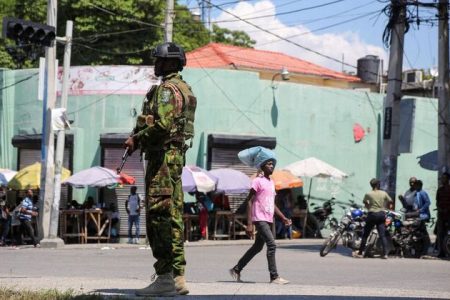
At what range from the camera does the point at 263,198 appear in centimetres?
1242

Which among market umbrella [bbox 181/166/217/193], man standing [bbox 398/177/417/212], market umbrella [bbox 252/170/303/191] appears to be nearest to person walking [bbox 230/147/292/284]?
man standing [bbox 398/177/417/212]

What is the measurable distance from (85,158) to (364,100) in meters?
10.9

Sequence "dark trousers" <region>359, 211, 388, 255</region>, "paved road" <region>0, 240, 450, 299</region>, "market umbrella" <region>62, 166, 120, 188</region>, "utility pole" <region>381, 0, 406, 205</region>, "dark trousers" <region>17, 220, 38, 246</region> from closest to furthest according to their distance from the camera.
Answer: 1. "paved road" <region>0, 240, 450, 299</region>
2. "dark trousers" <region>359, 211, 388, 255</region>
3. "utility pole" <region>381, 0, 406, 205</region>
4. "dark trousers" <region>17, 220, 38, 246</region>
5. "market umbrella" <region>62, 166, 120, 188</region>

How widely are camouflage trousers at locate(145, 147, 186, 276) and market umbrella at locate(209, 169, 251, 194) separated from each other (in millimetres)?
20604

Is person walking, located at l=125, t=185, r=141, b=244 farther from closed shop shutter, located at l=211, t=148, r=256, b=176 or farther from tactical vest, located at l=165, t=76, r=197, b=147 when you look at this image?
tactical vest, located at l=165, t=76, r=197, b=147

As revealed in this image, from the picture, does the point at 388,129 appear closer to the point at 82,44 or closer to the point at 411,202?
the point at 411,202

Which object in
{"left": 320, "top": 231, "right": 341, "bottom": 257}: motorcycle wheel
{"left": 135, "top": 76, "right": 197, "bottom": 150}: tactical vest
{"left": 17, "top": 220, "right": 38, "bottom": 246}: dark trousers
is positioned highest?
{"left": 135, "top": 76, "right": 197, "bottom": 150}: tactical vest

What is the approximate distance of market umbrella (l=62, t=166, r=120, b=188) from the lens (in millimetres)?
Answer: 28219

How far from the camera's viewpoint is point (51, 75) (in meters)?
25.6

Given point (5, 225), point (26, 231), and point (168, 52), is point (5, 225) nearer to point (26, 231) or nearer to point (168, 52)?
point (26, 231)

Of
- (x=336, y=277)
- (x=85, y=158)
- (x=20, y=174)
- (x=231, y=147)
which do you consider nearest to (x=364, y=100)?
(x=231, y=147)

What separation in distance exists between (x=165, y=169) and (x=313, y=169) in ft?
77.5

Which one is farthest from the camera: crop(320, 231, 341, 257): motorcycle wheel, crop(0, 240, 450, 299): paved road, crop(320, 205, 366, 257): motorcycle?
crop(320, 205, 366, 257): motorcycle

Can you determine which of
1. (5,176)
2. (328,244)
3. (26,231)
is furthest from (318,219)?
(328,244)
